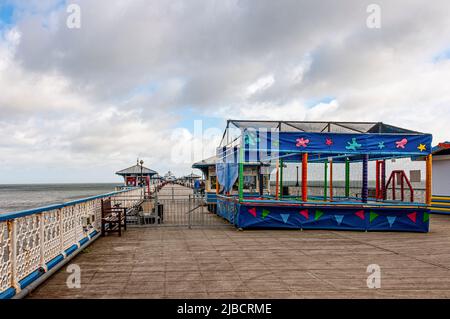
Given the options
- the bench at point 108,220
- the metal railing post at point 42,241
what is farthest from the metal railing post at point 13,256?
the bench at point 108,220

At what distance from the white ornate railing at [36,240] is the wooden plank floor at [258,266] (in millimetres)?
340

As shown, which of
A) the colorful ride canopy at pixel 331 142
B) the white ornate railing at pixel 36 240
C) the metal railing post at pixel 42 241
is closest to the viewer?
the white ornate railing at pixel 36 240

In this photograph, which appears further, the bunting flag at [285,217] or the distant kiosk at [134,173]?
the distant kiosk at [134,173]

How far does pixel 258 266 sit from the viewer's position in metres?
6.93

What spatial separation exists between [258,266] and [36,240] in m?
4.21

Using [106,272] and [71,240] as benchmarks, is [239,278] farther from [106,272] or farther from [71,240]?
[71,240]

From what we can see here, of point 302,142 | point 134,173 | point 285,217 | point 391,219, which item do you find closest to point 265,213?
point 285,217

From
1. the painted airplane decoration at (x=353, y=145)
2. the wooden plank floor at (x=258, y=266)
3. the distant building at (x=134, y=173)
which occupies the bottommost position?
the wooden plank floor at (x=258, y=266)

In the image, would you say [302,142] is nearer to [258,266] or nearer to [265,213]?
[265,213]

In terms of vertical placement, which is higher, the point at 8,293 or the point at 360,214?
the point at 360,214

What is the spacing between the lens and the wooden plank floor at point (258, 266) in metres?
5.40

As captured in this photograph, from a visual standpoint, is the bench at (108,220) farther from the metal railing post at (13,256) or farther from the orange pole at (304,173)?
the orange pole at (304,173)
